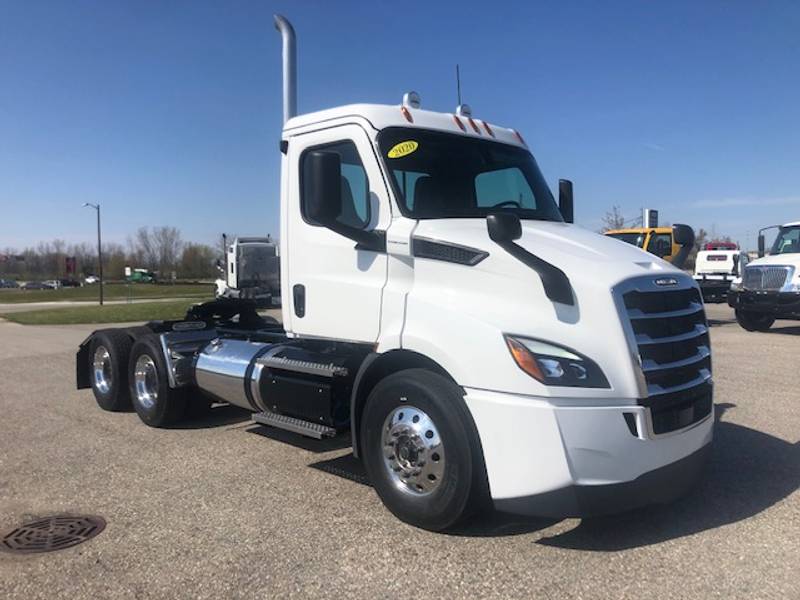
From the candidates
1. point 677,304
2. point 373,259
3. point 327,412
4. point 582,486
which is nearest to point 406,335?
point 373,259

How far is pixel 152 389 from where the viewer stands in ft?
24.6

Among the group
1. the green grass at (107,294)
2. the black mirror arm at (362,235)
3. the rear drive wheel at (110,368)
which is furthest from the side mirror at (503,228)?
the green grass at (107,294)

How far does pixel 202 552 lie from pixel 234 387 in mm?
2341

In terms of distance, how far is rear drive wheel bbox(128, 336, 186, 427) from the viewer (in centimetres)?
718

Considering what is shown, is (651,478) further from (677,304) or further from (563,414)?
(677,304)

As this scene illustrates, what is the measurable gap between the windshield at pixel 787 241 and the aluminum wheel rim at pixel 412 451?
15.1 m

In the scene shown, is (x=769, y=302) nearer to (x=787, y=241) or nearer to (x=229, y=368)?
(x=787, y=241)

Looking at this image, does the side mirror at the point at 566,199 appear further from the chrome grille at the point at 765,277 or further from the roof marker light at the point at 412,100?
the chrome grille at the point at 765,277

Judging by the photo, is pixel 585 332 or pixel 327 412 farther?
pixel 327 412

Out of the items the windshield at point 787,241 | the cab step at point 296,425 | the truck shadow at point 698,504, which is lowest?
the truck shadow at point 698,504

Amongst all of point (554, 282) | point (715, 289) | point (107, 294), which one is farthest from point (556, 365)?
point (107, 294)

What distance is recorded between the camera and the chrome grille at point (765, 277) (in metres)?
15.4

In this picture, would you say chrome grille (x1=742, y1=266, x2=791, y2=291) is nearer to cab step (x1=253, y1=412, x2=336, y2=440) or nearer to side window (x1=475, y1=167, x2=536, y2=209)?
side window (x1=475, y1=167, x2=536, y2=209)

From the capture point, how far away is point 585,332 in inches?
153
